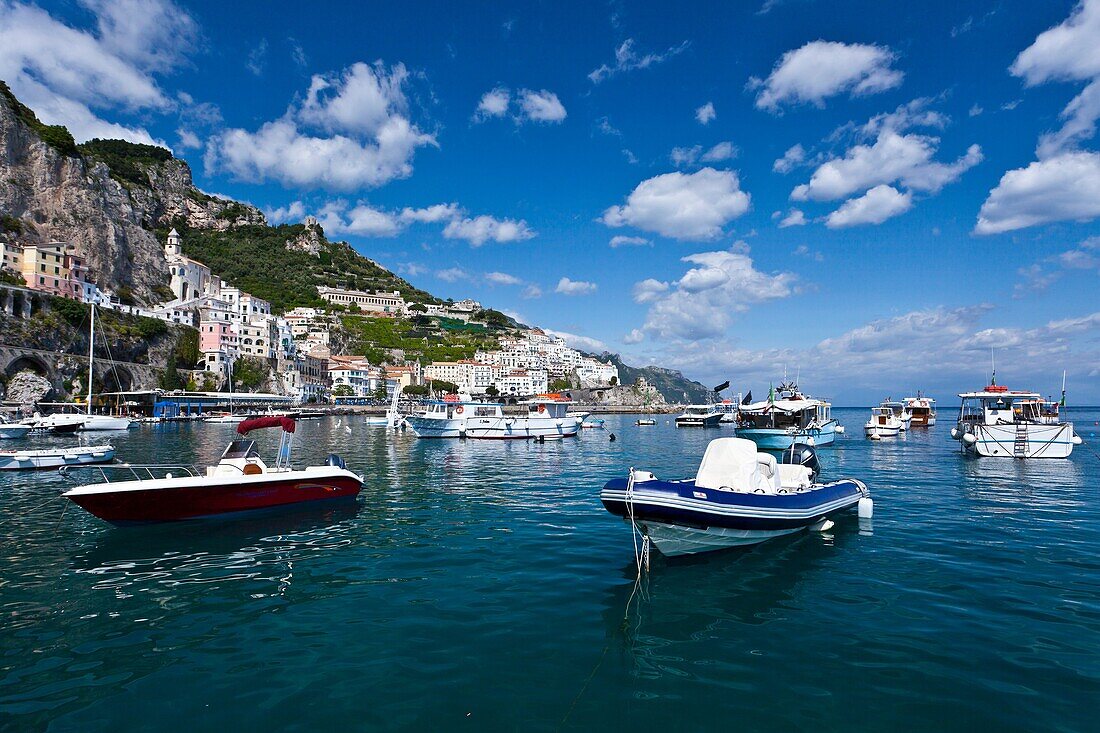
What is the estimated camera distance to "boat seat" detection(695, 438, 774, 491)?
40.4ft

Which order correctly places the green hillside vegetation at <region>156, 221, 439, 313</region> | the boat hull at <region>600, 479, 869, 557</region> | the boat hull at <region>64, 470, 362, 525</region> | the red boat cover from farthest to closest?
the green hillside vegetation at <region>156, 221, 439, 313</region> → the red boat cover → the boat hull at <region>64, 470, 362, 525</region> → the boat hull at <region>600, 479, 869, 557</region>

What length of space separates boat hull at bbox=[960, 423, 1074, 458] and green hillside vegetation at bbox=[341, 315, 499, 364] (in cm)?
14475

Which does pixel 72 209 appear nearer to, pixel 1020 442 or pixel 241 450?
pixel 241 450

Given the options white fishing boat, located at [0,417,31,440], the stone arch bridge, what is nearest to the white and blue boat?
white fishing boat, located at [0,417,31,440]

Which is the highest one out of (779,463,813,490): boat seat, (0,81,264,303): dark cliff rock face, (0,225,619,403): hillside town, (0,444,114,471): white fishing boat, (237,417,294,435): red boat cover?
(0,81,264,303): dark cliff rock face

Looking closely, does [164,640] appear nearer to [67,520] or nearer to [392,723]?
[392,723]

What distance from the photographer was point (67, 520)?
49.9ft

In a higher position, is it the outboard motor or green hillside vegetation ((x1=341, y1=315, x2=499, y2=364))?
green hillside vegetation ((x1=341, y1=315, x2=499, y2=364))

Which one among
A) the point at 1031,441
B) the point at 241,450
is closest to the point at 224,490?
the point at 241,450

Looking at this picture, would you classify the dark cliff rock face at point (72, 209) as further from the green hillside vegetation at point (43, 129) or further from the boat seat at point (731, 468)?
the boat seat at point (731, 468)

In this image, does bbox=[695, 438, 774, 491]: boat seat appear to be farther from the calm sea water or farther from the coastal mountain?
the coastal mountain

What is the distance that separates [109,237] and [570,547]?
114 m

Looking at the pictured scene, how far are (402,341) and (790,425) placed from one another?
5896 inches

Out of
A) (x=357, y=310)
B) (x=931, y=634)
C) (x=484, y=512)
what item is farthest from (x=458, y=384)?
(x=931, y=634)
